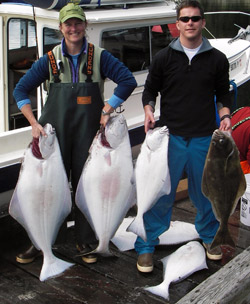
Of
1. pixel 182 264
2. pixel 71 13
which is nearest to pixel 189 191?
pixel 182 264

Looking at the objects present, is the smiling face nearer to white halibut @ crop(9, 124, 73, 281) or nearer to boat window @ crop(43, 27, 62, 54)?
white halibut @ crop(9, 124, 73, 281)

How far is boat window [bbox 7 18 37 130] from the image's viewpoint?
5.76m

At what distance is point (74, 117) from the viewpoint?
350cm

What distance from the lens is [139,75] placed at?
19.2 feet

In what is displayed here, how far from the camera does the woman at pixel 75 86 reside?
11.2ft

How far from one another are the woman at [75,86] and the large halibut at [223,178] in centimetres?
80

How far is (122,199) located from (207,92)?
101cm

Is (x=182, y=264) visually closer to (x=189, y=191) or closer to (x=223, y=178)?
(x=189, y=191)

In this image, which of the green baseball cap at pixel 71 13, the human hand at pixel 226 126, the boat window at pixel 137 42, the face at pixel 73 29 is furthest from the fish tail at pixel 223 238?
the boat window at pixel 137 42

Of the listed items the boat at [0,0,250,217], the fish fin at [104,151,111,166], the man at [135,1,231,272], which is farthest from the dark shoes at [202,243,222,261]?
the boat at [0,0,250,217]

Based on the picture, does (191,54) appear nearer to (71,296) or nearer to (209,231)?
(209,231)

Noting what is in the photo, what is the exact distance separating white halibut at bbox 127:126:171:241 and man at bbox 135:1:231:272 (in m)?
0.16

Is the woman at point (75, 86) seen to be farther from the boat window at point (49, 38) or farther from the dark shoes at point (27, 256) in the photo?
the boat window at point (49, 38)

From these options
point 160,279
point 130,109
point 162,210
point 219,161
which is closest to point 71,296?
point 160,279
